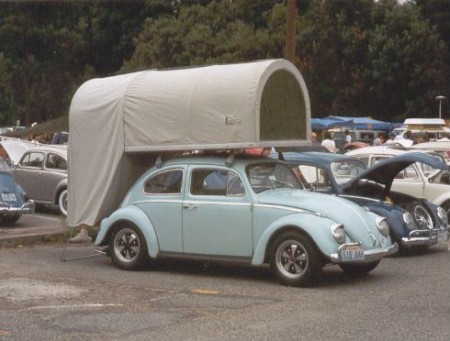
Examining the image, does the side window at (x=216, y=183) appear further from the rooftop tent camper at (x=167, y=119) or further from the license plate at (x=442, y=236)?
the license plate at (x=442, y=236)

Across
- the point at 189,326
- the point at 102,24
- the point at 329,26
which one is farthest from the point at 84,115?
the point at 102,24

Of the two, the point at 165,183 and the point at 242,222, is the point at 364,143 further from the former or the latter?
the point at 242,222

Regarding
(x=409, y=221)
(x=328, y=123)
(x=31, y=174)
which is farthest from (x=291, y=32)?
(x=328, y=123)

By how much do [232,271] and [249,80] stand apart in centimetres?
261

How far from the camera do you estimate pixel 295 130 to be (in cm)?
1280

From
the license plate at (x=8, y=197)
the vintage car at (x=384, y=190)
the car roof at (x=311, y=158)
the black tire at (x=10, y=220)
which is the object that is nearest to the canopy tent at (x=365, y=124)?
the black tire at (x=10, y=220)

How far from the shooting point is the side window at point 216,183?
1139cm

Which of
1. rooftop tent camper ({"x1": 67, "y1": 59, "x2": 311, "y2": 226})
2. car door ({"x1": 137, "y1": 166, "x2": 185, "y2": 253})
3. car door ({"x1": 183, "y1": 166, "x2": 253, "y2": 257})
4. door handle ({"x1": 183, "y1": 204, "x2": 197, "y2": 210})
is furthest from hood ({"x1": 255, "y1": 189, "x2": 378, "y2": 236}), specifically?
car door ({"x1": 137, "y1": 166, "x2": 185, "y2": 253})

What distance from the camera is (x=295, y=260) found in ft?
35.2

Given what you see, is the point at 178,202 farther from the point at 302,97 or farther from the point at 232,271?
the point at 302,97

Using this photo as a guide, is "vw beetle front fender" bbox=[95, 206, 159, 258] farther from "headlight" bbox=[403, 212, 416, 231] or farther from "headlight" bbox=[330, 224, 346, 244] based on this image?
"headlight" bbox=[403, 212, 416, 231]

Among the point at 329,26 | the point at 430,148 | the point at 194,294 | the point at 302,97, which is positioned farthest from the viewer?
the point at 329,26

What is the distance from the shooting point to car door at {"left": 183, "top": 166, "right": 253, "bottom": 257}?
36.6 ft

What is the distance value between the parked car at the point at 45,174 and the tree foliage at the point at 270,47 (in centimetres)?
2699
